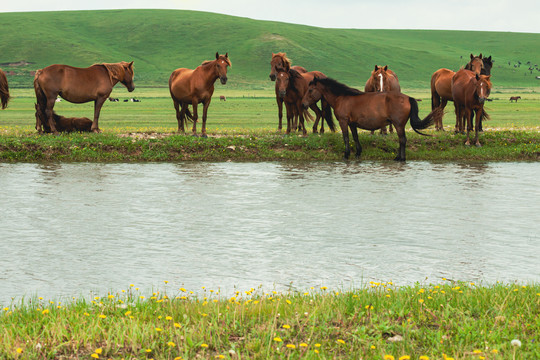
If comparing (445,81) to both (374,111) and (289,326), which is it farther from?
(289,326)

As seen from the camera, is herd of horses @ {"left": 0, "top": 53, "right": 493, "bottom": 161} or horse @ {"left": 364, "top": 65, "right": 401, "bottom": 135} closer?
herd of horses @ {"left": 0, "top": 53, "right": 493, "bottom": 161}

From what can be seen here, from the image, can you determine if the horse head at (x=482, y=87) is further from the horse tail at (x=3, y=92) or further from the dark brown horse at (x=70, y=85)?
the horse tail at (x=3, y=92)

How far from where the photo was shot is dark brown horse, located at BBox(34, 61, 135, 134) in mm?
22719

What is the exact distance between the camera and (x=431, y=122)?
2130 centimetres

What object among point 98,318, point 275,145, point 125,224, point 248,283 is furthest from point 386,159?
point 98,318

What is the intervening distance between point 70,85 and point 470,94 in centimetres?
1293

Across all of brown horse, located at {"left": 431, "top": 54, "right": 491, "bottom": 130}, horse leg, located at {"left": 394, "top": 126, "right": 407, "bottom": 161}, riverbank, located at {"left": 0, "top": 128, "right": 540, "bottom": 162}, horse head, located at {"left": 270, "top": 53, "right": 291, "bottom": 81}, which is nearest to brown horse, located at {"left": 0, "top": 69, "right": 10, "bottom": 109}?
riverbank, located at {"left": 0, "top": 128, "right": 540, "bottom": 162}

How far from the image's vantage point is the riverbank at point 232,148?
21.0 meters

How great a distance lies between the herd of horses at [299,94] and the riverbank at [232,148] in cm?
62

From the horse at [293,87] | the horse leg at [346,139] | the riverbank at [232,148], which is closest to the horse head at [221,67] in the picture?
the horse at [293,87]

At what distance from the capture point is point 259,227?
38.5 ft

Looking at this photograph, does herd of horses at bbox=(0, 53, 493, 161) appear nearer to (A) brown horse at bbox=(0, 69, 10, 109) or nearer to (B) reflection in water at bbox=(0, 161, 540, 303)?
(A) brown horse at bbox=(0, 69, 10, 109)

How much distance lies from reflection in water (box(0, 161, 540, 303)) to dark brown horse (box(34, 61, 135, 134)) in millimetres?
4511

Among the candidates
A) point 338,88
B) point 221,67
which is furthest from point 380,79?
point 221,67
